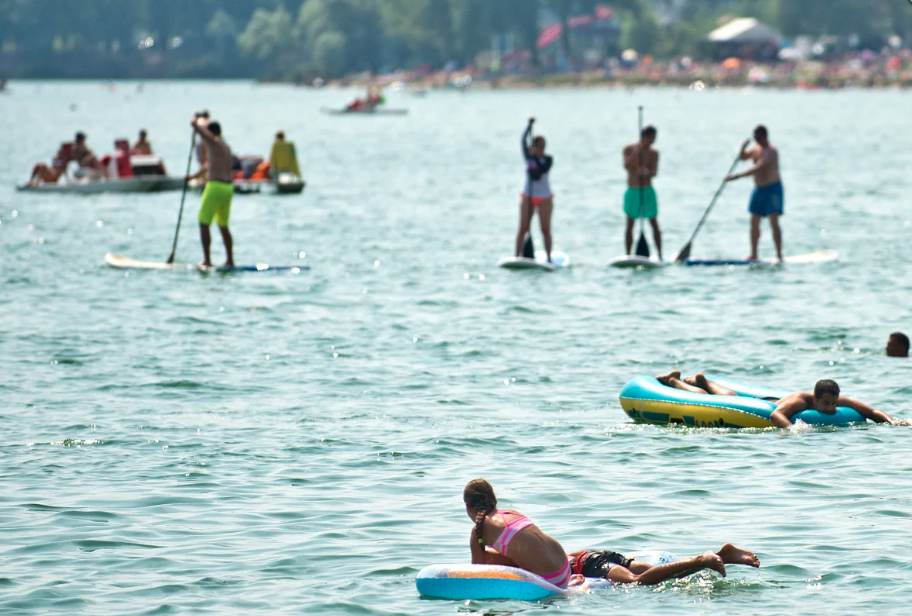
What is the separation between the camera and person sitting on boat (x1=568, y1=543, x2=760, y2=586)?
10289 millimetres

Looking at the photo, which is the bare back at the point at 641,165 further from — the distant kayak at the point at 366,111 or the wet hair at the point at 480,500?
the distant kayak at the point at 366,111

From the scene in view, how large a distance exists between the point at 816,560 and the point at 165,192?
3496 centimetres

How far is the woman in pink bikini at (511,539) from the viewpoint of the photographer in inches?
395

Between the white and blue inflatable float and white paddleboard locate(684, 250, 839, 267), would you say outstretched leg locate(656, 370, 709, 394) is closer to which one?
the white and blue inflatable float

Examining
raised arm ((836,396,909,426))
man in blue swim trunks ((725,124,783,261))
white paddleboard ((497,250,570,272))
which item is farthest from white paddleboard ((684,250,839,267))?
raised arm ((836,396,909,426))

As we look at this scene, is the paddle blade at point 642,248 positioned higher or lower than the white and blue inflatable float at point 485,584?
higher

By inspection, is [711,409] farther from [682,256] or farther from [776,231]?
[682,256]

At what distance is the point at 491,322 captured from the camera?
21641 mm

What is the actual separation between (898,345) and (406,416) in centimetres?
620

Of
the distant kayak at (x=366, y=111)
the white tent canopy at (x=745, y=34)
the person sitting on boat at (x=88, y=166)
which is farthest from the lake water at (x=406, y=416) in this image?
the white tent canopy at (x=745, y=34)

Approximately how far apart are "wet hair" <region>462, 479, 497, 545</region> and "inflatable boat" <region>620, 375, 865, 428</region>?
501 centimetres

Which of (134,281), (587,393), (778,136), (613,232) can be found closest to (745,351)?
(587,393)

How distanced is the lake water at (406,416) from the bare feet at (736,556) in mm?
176

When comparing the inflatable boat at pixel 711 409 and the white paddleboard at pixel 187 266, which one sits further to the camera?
the white paddleboard at pixel 187 266
